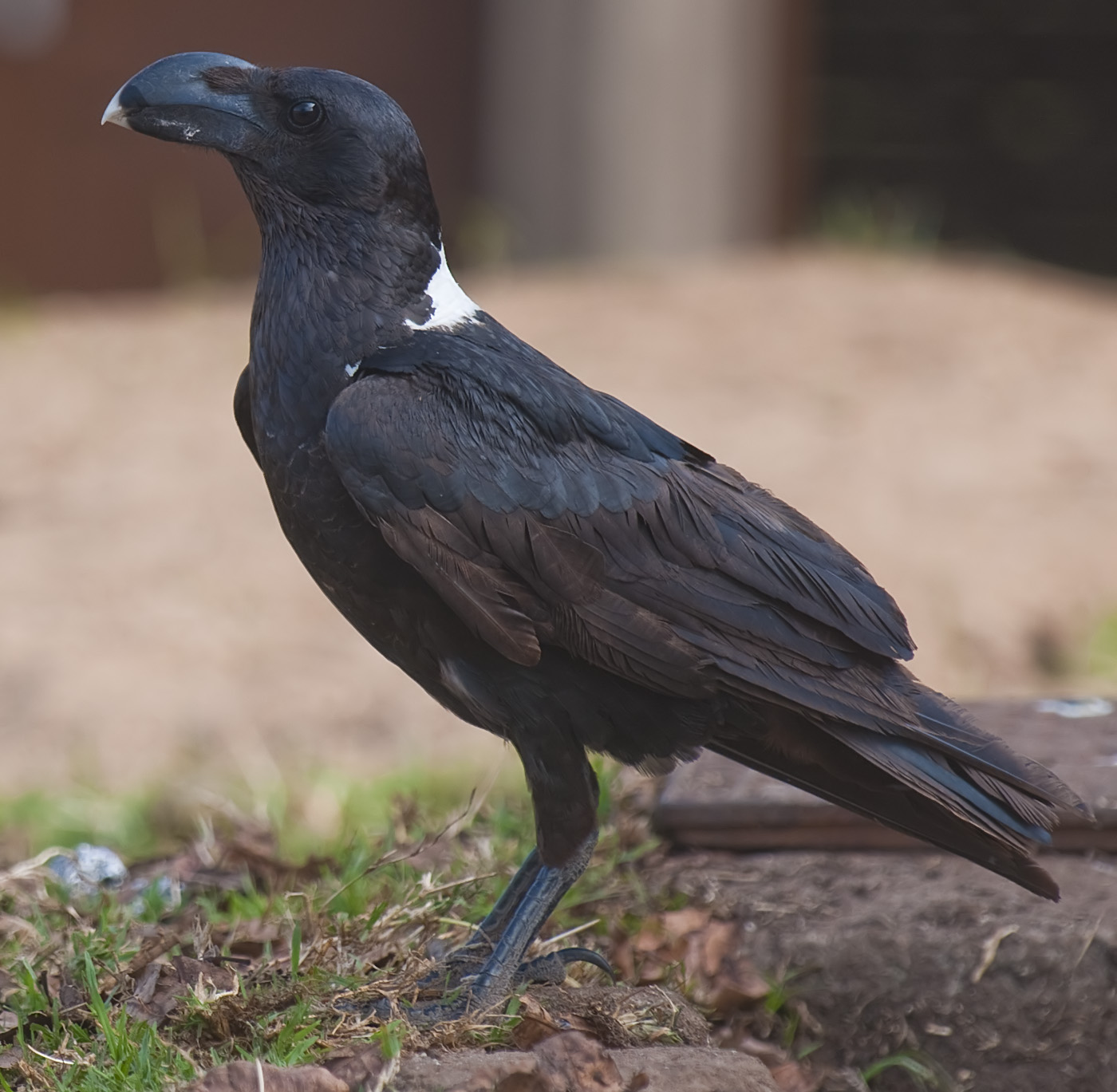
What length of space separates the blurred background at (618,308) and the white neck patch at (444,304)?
1.97m

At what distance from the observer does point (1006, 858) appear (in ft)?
8.16

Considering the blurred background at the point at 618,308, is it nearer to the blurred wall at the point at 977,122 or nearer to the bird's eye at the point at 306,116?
the blurred wall at the point at 977,122

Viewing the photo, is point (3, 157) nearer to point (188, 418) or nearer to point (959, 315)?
point (188, 418)

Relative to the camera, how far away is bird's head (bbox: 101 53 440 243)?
8.27 ft

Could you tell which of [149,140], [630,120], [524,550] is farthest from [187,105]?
[630,120]

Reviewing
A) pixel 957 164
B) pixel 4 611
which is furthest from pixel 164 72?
pixel 957 164

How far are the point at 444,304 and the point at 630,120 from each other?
5.30 m

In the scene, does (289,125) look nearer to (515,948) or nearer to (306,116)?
(306,116)

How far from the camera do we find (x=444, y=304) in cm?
262

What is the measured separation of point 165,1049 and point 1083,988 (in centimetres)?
154

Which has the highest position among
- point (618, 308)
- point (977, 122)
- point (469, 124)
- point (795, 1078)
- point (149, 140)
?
point (977, 122)

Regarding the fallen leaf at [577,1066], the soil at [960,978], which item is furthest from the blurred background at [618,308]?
the fallen leaf at [577,1066]

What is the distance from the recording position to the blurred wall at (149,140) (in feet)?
24.4

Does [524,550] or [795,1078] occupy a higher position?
[524,550]
